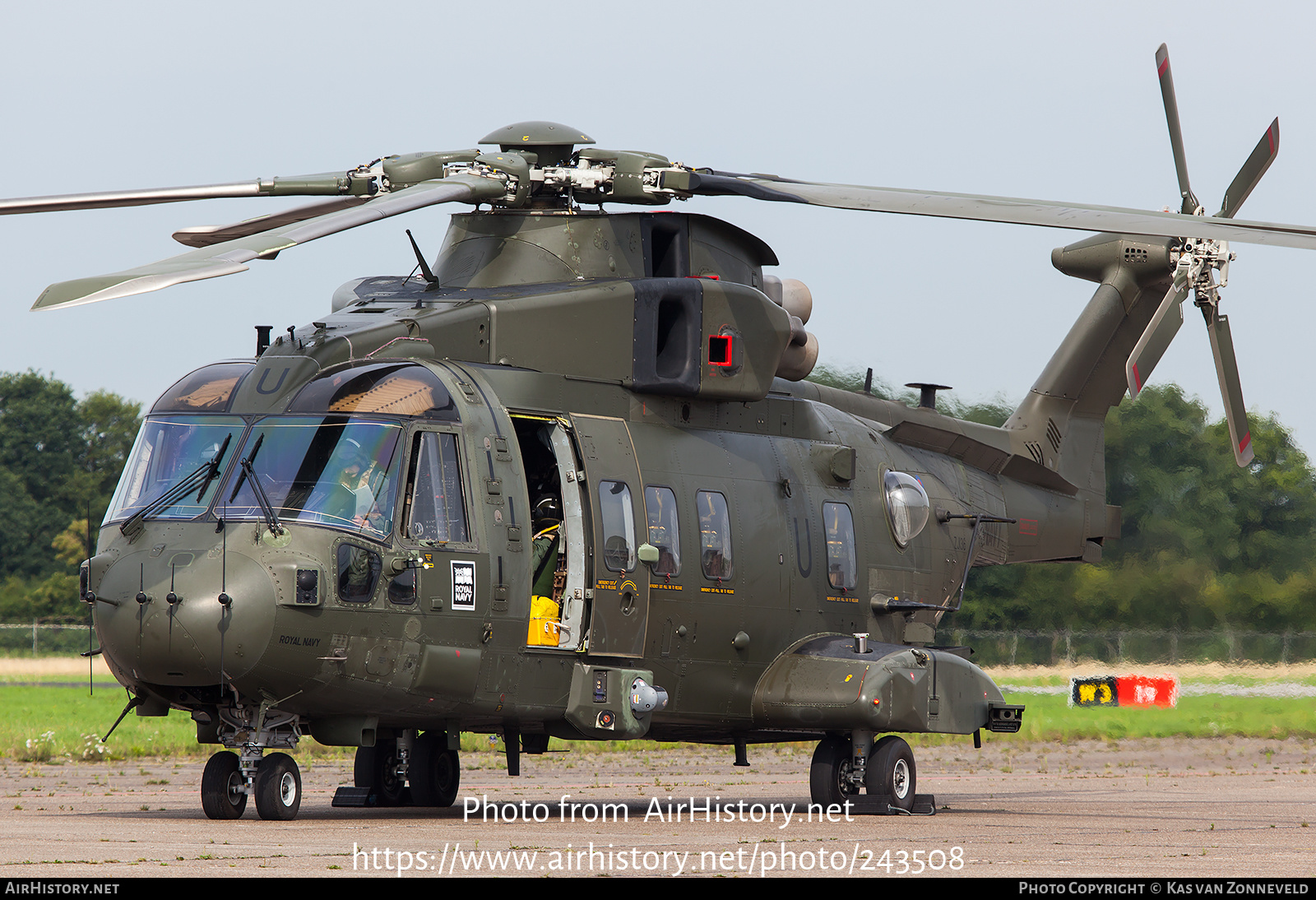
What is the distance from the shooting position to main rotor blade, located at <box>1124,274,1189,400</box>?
52.7ft

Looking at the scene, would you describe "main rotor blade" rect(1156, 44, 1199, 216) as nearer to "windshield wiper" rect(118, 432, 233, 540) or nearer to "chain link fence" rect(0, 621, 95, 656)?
"windshield wiper" rect(118, 432, 233, 540)

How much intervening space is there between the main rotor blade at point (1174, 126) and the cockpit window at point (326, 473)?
9651mm

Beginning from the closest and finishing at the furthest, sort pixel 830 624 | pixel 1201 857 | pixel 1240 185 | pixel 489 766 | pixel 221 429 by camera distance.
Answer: pixel 1201 857
pixel 221 429
pixel 830 624
pixel 1240 185
pixel 489 766

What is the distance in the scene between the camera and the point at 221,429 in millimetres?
14039

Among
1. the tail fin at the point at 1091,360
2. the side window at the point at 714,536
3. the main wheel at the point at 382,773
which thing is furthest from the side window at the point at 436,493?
the tail fin at the point at 1091,360

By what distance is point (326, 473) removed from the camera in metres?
13.6

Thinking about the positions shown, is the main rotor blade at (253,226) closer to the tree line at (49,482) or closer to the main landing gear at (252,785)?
the main landing gear at (252,785)

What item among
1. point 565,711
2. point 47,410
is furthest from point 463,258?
point 47,410

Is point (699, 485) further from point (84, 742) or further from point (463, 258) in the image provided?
point (84, 742)

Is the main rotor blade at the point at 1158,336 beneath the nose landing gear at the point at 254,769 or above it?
above

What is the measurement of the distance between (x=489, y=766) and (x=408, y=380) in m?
11.9

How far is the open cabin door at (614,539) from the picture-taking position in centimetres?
1491

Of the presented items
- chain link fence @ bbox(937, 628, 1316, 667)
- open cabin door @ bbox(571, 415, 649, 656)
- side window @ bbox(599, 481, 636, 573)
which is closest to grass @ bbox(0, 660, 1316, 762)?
chain link fence @ bbox(937, 628, 1316, 667)

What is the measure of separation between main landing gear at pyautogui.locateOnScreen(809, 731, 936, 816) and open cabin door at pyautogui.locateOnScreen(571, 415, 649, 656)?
8.92ft
